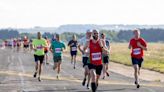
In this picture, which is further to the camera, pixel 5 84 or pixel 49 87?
pixel 5 84

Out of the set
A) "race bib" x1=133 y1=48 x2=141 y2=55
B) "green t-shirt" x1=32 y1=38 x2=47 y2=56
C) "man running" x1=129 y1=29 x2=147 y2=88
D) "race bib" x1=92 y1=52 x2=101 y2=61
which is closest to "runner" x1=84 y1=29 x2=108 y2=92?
"race bib" x1=92 y1=52 x2=101 y2=61

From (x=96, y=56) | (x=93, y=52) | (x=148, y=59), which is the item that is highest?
(x=93, y=52)

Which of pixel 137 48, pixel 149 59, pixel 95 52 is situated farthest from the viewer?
pixel 149 59

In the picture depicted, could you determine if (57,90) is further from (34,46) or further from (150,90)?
(34,46)

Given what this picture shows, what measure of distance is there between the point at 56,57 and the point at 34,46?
1213 mm

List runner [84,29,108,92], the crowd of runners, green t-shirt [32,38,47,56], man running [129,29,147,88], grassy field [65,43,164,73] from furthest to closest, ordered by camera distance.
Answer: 1. grassy field [65,43,164,73]
2. green t-shirt [32,38,47,56]
3. man running [129,29,147,88]
4. the crowd of runners
5. runner [84,29,108,92]

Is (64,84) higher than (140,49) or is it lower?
lower

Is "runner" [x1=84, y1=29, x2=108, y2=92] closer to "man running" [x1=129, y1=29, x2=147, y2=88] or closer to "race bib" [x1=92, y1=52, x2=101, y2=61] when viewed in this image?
"race bib" [x1=92, y1=52, x2=101, y2=61]

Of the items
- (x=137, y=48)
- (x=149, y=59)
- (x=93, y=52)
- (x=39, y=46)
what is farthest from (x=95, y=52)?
(x=149, y=59)

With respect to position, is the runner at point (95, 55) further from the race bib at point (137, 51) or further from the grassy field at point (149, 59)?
the grassy field at point (149, 59)

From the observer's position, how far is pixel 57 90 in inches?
802

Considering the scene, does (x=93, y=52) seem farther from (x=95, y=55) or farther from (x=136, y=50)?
(x=136, y=50)

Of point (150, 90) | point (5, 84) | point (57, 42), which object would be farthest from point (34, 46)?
point (150, 90)

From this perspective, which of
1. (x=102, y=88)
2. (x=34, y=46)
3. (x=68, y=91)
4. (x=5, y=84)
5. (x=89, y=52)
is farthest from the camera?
(x=34, y=46)
